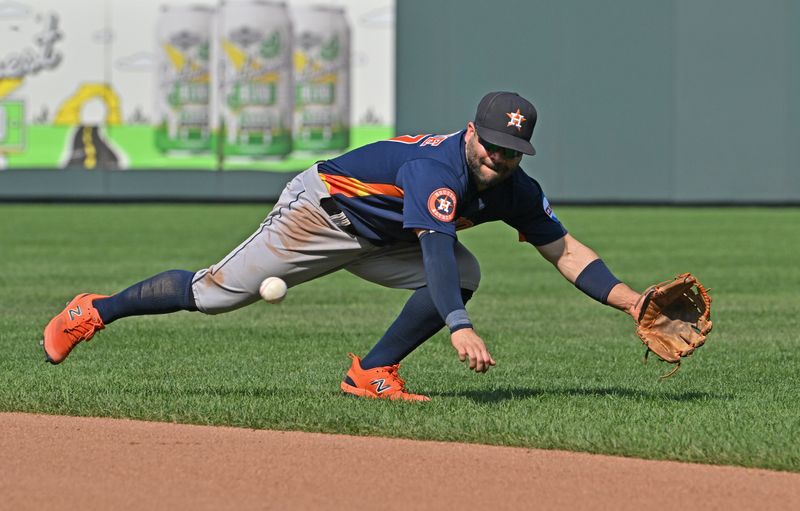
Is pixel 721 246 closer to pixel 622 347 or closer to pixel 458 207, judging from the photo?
pixel 622 347

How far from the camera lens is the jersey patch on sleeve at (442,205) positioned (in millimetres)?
5141

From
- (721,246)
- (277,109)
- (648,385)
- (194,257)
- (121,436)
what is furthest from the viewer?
(277,109)

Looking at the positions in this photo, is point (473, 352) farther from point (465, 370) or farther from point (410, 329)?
point (465, 370)

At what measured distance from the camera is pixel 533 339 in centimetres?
866

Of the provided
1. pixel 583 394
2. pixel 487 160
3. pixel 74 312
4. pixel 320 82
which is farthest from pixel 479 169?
pixel 320 82

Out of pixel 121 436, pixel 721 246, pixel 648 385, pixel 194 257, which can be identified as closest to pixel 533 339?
pixel 648 385

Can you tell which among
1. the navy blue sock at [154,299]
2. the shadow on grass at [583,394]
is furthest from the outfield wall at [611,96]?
the navy blue sock at [154,299]

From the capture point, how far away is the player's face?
5207 millimetres

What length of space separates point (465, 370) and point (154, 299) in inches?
77.0

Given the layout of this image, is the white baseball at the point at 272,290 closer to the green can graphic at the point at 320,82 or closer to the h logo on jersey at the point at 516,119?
the h logo on jersey at the point at 516,119

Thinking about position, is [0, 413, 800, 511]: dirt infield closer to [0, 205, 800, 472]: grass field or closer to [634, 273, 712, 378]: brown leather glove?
[0, 205, 800, 472]: grass field

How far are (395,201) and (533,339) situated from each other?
3331mm

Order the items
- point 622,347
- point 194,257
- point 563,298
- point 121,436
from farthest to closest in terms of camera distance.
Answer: point 194,257, point 563,298, point 622,347, point 121,436

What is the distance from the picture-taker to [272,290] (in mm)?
5586
